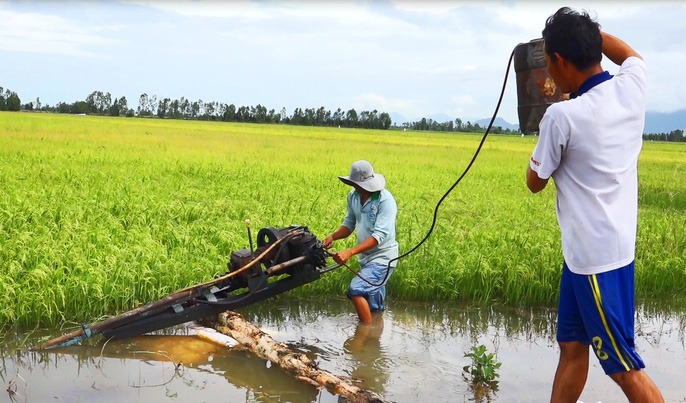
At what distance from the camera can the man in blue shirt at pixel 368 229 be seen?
4.64 m

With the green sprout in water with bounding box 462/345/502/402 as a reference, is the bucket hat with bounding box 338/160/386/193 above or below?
above

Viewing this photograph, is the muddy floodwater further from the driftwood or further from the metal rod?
the metal rod

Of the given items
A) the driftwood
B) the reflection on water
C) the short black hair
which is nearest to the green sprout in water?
the reflection on water

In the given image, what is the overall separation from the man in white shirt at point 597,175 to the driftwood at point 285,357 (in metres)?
1.30

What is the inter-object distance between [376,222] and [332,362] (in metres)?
1.08

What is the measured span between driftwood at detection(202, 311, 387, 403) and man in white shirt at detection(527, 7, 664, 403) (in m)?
1.30

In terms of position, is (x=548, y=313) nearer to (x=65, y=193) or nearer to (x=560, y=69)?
(x=560, y=69)

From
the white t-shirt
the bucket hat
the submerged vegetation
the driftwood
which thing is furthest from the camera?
the submerged vegetation

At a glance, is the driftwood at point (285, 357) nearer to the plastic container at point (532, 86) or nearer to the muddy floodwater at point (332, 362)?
the muddy floodwater at point (332, 362)

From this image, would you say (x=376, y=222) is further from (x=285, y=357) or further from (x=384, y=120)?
(x=384, y=120)

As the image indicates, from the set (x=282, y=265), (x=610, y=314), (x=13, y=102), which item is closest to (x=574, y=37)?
(x=610, y=314)

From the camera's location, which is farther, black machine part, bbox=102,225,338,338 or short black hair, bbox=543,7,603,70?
black machine part, bbox=102,225,338,338

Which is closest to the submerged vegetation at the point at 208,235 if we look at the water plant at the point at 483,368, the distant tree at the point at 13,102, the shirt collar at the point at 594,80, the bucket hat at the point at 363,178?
the bucket hat at the point at 363,178

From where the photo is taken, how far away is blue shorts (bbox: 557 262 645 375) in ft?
8.28
